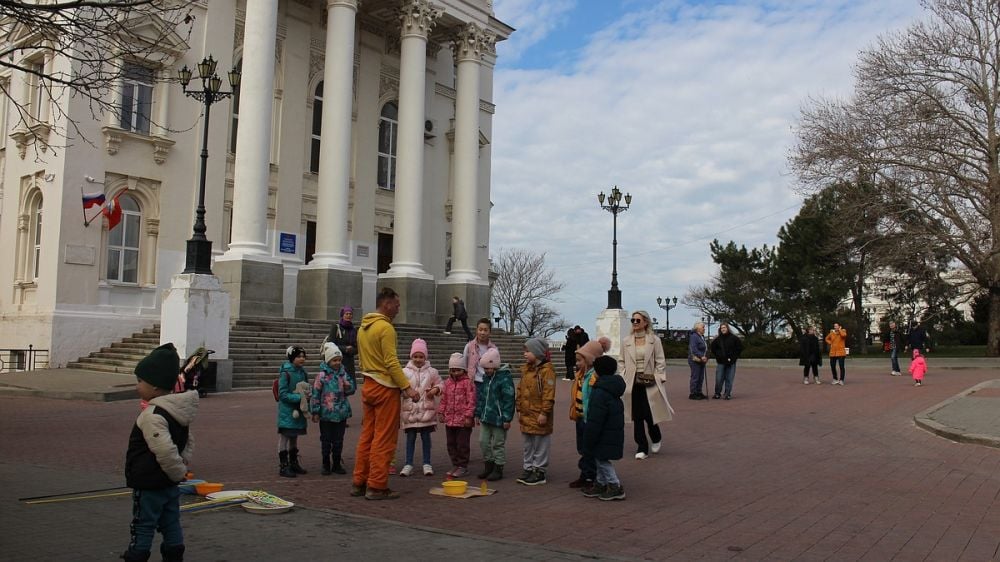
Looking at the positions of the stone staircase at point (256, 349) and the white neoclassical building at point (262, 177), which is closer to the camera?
the stone staircase at point (256, 349)

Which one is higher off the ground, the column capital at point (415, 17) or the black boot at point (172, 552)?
the column capital at point (415, 17)

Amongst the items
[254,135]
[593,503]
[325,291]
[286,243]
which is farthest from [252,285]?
[593,503]

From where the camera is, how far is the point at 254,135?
86.1ft

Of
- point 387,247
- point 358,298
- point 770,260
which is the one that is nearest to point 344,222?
point 358,298

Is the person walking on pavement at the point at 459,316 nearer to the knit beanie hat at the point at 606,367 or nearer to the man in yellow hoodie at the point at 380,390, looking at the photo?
the knit beanie hat at the point at 606,367

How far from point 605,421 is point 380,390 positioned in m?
2.14

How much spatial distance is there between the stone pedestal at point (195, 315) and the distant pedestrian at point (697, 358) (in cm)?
1142

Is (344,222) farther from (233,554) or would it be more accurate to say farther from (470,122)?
(233,554)

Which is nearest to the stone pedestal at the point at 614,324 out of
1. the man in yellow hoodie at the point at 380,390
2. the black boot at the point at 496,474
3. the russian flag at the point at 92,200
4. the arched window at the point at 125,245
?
the arched window at the point at 125,245

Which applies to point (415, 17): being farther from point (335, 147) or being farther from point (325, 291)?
point (325, 291)

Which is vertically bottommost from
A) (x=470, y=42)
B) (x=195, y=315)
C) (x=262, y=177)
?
(x=195, y=315)

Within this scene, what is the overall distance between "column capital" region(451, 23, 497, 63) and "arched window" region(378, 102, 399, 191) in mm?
3669

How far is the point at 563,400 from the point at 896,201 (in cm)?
2650

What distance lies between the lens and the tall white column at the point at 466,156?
33.6m
